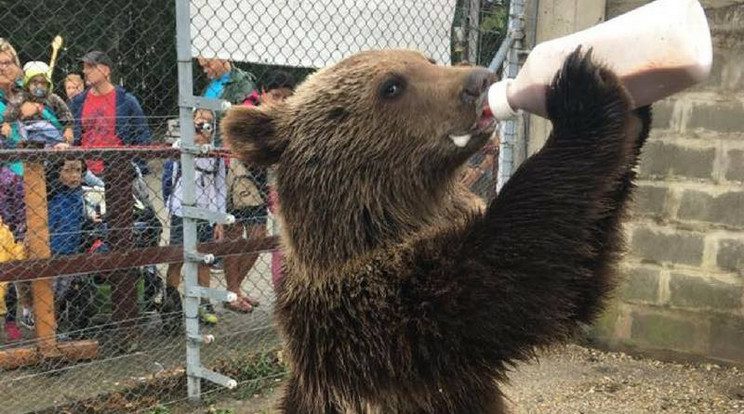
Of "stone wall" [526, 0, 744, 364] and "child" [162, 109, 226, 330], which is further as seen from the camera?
"child" [162, 109, 226, 330]

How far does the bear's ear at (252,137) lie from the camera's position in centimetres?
281

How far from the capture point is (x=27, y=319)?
6.16 m

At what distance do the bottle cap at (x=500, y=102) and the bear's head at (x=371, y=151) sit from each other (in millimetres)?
80

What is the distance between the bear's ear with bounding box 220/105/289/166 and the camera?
281 cm

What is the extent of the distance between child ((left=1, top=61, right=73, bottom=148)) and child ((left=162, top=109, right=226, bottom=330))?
92 cm

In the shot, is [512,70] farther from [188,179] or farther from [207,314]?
[207,314]

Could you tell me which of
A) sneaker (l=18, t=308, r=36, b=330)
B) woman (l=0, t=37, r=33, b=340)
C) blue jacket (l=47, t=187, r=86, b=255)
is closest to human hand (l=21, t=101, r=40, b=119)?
woman (l=0, t=37, r=33, b=340)

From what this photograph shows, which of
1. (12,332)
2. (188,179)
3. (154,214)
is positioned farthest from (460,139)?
(12,332)

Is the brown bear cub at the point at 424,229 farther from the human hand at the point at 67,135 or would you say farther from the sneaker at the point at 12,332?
the human hand at the point at 67,135

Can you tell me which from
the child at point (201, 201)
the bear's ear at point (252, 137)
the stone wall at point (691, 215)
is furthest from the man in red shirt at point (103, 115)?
the bear's ear at point (252, 137)

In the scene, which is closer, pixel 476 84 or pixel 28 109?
pixel 476 84

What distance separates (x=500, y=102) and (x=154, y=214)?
4962mm

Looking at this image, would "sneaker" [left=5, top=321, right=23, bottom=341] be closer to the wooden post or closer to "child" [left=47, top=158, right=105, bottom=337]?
"child" [left=47, top=158, right=105, bottom=337]

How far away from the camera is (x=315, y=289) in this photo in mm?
2619
